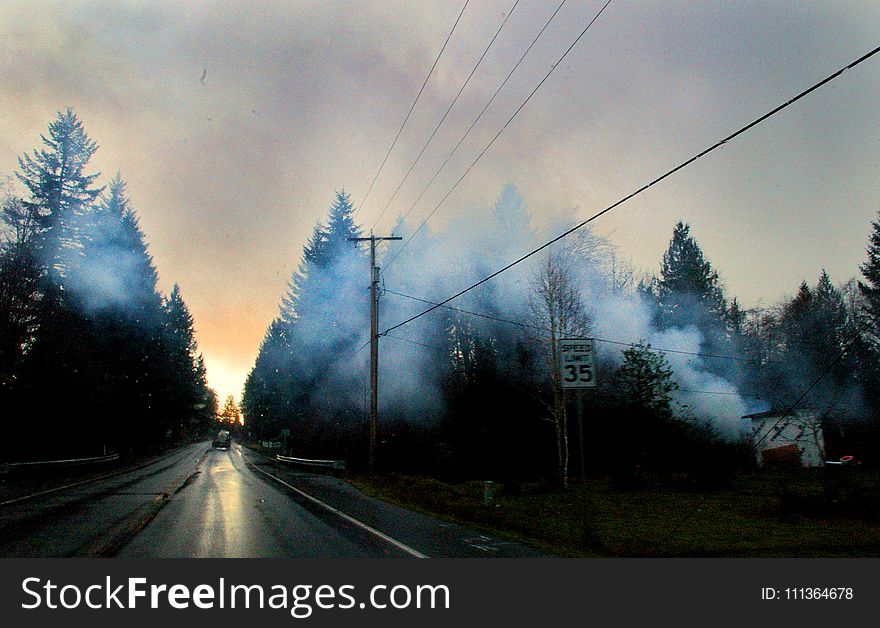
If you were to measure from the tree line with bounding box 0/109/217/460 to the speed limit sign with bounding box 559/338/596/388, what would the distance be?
27396mm

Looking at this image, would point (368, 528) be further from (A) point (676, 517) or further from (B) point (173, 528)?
(A) point (676, 517)

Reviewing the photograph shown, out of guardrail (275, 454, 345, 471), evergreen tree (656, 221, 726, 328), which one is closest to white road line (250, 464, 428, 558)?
guardrail (275, 454, 345, 471)

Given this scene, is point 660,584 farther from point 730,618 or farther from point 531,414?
point 531,414

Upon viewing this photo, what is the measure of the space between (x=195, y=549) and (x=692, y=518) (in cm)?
1022

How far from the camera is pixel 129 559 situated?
307 inches

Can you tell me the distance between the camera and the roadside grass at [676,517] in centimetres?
975

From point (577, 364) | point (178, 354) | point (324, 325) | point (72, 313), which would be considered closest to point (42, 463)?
point (72, 313)

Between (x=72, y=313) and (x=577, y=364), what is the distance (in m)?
34.6

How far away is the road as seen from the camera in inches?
345

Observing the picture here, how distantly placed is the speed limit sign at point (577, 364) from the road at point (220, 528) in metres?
2.58

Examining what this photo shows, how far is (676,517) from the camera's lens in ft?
46.9

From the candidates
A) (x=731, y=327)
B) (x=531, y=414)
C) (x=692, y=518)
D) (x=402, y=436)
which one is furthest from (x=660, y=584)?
(x=731, y=327)

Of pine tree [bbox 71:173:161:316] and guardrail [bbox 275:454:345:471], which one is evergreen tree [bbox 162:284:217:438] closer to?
pine tree [bbox 71:173:161:316]

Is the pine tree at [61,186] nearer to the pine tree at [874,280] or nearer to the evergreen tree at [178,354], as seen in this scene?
the evergreen tree at [178,354]
